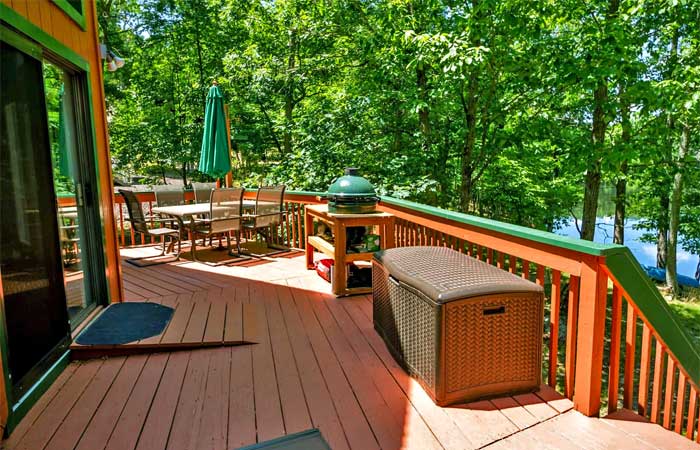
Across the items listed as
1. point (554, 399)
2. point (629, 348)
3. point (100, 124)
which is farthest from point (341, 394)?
point (100, 124)

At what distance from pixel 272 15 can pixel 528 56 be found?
6152 mm

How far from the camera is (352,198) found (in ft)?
12.9

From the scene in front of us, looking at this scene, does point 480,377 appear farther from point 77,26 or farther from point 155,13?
point 155,13

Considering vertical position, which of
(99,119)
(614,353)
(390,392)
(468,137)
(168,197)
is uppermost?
(468,137)

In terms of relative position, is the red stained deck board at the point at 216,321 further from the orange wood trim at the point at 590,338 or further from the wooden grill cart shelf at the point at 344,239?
the orange wood trim at the point at 590,338

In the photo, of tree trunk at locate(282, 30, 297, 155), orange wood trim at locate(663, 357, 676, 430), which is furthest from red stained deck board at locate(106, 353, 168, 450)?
tree trunk at locate(282, 30, 297, 155)

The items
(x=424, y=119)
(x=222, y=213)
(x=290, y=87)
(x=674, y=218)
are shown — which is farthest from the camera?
(x=674, y=218)

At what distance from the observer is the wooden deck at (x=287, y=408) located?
6.26ft

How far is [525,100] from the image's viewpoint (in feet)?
23.7

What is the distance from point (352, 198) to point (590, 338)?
2329 millimetres

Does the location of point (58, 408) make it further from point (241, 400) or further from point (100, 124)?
point (100, 124)

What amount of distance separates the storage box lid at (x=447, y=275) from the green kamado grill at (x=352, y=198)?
1.14 meters

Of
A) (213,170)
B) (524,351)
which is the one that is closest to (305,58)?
(213,170)

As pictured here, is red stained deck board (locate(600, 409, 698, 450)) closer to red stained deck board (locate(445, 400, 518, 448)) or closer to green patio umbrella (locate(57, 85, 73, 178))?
red stained deck board (locate(445, 400, 518, 448))
